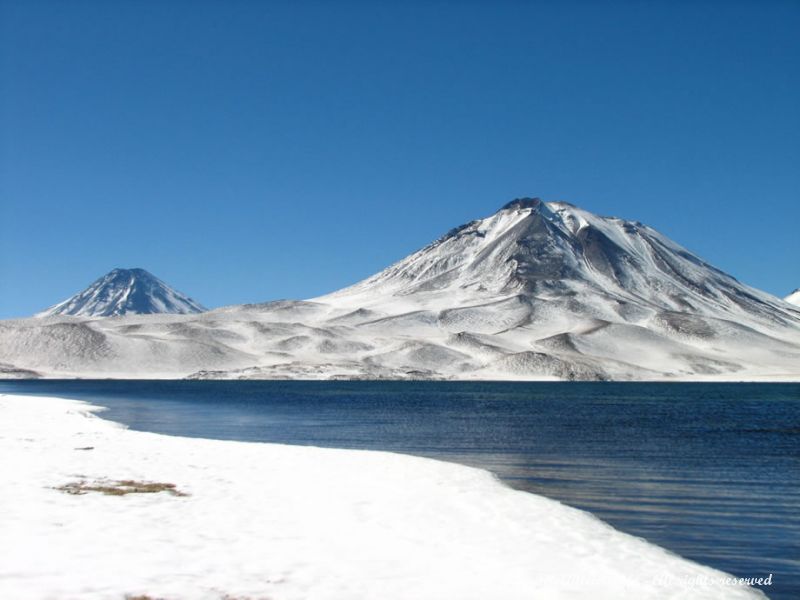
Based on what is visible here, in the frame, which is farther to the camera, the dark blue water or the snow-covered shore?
the dark blue water

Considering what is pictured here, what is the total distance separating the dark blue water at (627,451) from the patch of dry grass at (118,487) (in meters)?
10.7

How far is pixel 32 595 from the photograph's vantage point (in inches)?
400

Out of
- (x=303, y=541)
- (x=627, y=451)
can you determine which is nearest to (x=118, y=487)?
(x=303, y=541)

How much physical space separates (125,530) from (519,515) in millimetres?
8810

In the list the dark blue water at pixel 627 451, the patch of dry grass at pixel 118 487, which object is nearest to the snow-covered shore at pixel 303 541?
the patch of dry grass at pixel 118 487

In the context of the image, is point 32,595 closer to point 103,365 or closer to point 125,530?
point 125,530

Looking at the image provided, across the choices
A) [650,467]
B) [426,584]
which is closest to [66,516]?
[426,584]

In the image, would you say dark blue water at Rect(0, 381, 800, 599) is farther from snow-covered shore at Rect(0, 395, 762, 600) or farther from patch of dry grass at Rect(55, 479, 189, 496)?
patch of dry grass at Rect(55, 479, 189, 496)

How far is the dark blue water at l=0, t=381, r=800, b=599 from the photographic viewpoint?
56.7 feet

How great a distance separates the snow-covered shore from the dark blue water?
2.03 meters

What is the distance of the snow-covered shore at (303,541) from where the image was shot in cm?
1143

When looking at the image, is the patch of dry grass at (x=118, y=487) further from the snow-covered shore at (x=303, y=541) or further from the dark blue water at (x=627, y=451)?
the dark blue water at (x=627, y=451)

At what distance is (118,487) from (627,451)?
23157 mm

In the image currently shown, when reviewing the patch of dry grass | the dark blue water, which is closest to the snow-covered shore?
the patch of dry grass
